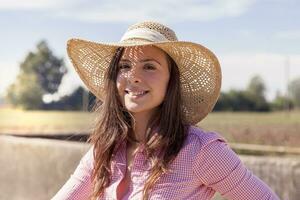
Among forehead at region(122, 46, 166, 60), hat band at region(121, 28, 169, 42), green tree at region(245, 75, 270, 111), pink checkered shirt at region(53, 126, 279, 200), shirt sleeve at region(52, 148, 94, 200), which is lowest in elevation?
green tree at region(245, 75, 270, 111)

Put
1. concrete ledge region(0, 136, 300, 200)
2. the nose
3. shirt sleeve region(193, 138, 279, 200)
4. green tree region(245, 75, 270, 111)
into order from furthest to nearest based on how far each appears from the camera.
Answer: green tree region(245, 75, 270, 111) < concrete ledge region(0, 136, 300, 200) < the nose < shirt sleeve region(193, 138, 279, 200)

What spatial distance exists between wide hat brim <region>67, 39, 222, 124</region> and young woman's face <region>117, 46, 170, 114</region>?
0.12 feet

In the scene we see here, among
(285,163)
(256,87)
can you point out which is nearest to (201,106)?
(285,163)

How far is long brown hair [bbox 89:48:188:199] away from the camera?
218 cm

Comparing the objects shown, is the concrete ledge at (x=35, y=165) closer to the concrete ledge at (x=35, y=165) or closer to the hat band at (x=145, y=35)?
Answer: the concrete ledge at (x=35, y=165)

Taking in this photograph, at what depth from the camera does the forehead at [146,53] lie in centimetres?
227

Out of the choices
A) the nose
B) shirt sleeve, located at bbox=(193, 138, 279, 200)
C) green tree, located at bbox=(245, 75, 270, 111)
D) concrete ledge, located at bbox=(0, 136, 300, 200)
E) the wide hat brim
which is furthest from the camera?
green tree, located at bbox=(245, 75, 270, 111)

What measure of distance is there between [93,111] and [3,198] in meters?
3.97

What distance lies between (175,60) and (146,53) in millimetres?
135

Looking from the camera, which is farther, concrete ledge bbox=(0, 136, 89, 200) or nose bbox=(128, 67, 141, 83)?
concrete ledge bbox=(0, 136, 89, 200)

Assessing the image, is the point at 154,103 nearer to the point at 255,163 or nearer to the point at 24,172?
the point at 255,163

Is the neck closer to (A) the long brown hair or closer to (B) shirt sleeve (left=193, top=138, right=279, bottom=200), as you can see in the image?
(A) the long brown hair

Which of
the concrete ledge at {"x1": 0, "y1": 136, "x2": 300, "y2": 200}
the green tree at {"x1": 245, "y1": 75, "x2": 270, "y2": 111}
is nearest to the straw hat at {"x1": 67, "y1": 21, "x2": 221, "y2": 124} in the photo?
the concrete ledge at {"x1": 0, "y1": 136, "x2": 300, "y2": 200}

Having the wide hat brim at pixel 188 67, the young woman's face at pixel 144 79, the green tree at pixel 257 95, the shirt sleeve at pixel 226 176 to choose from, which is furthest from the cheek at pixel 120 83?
the green tree at pixel 257 95
